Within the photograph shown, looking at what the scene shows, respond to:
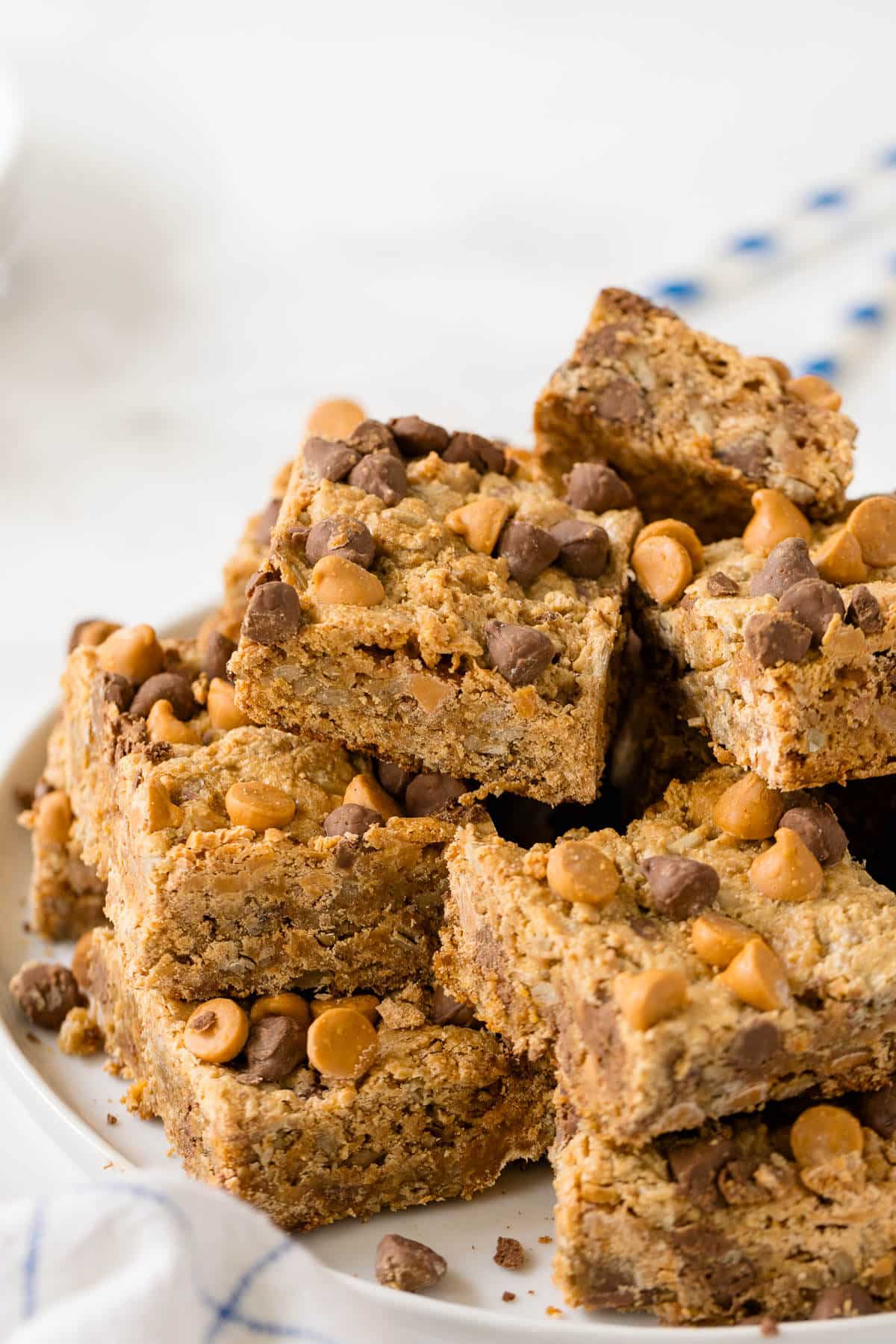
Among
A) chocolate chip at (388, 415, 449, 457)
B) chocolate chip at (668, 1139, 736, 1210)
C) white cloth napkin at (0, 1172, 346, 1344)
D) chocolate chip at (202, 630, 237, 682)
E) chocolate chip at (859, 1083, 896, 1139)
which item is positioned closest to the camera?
white cloth napkin at (0, 1172, 346, 1344)

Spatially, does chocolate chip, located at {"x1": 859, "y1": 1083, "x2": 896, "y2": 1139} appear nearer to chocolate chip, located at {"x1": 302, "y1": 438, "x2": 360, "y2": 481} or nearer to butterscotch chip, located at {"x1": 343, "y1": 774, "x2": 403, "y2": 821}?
butterscotch chip, located at {"x1": 343, "y1": 774, "x2": 403, "y2": 821}

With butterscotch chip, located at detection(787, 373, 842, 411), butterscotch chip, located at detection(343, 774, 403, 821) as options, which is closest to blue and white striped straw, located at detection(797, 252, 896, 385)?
butterscotch chip, located at detection(787, 373, 842, 411)

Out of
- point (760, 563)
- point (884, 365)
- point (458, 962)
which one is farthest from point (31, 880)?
point (884, 365)

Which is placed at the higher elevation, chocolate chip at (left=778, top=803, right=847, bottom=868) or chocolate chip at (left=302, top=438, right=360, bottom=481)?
chocolate chip at (left=302, top=438, right=360, bottom=481)

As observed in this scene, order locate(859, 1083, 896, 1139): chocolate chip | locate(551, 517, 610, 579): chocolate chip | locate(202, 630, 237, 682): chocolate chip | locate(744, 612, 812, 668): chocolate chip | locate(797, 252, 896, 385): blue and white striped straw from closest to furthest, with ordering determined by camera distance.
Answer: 1. locate(859, 1083, 896, 1139): chocolate chip
2. locate(744, 612, 812, 668): chocolate chip
3. locate(551, 517, 610, 579): chocolate chip
4. locate(202, 630, 237, 682): chocolate chip
5. locate(797, 252, 896, 385): blue and white striped straw

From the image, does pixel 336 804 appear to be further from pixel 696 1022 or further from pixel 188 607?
pixel 188 607
